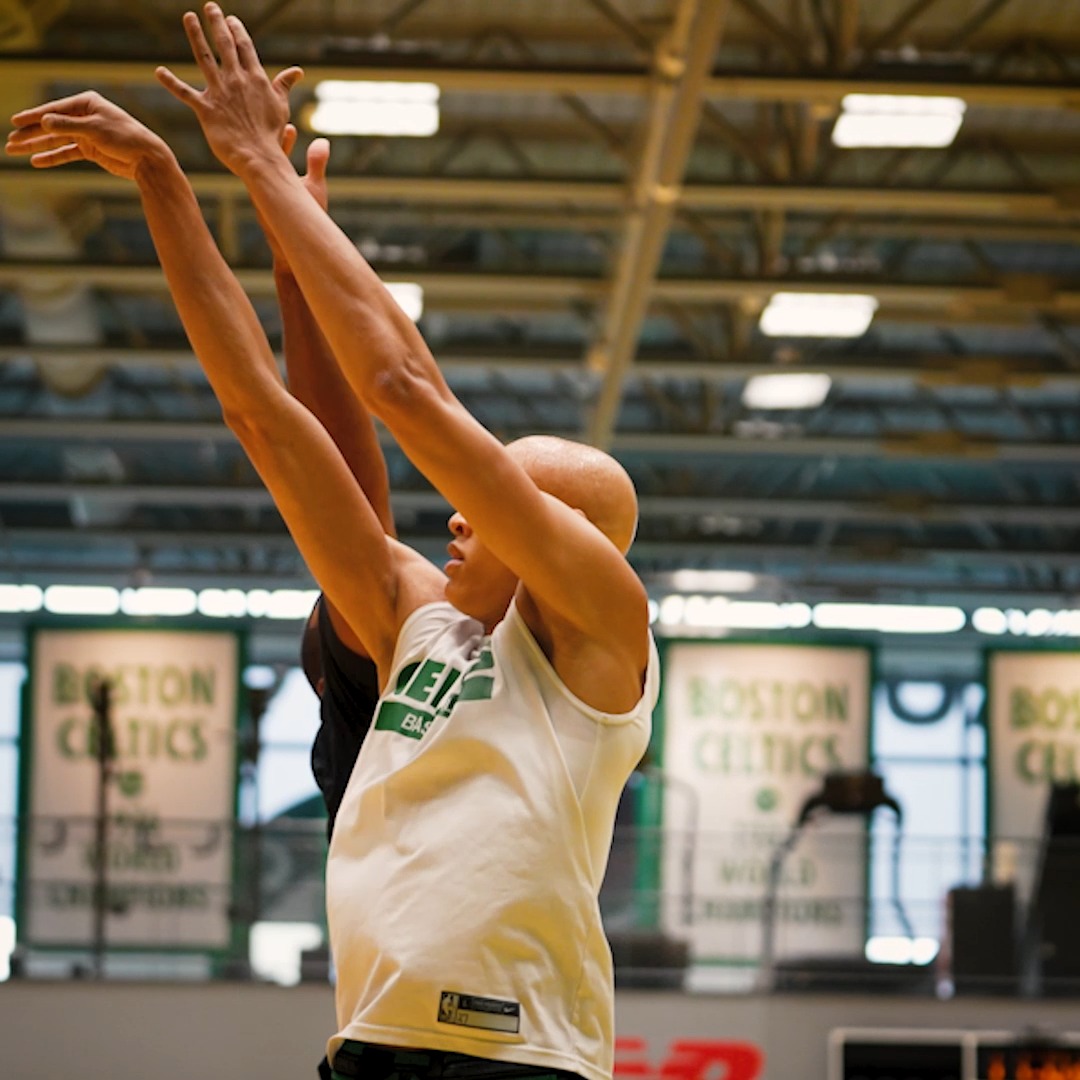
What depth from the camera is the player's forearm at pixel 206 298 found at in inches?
94.7

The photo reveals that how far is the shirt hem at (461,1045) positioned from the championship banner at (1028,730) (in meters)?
16.3

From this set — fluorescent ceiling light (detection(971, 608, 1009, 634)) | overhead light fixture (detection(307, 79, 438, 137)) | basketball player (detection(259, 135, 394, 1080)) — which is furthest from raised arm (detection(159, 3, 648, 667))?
fluorescent ceiling light (detection(971, 608, 1009, 634))

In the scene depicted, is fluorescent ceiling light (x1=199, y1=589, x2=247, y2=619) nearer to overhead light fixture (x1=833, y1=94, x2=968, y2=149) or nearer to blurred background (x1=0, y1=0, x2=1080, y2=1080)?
blurred background (x1=0, y1=0, x2=1080, y2=1080)

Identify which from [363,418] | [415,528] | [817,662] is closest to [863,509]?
[817,662]

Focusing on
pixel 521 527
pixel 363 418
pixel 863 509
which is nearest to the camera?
pixel 521 527

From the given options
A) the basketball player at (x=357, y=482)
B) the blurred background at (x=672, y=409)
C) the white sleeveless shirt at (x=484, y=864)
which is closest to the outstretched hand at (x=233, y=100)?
the basketball player at (x=357, y=482)

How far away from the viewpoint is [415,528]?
21016mm

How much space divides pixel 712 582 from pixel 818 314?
286 inches

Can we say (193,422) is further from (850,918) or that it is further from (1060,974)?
(1060,974)

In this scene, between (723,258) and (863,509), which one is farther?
(863,509)

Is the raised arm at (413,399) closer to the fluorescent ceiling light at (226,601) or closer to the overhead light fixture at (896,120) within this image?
the overhead light fixture at (896,120)

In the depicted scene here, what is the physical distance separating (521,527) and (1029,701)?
16503mm

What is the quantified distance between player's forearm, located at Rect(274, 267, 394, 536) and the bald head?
307 millimetres

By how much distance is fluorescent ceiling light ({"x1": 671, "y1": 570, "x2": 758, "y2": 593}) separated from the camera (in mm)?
19328
